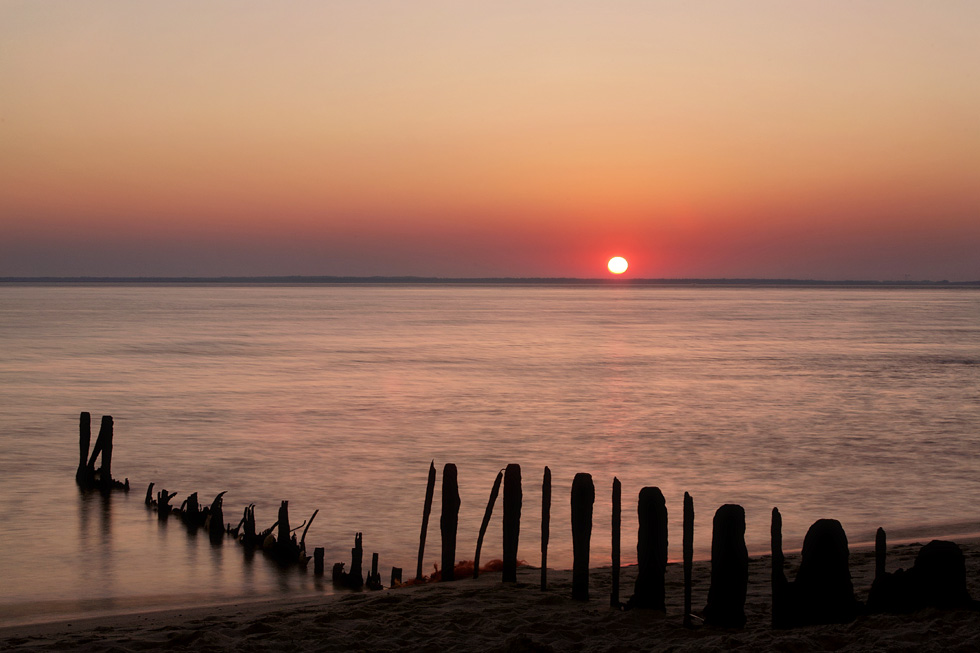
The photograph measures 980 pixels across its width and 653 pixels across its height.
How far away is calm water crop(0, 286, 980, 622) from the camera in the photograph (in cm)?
1590

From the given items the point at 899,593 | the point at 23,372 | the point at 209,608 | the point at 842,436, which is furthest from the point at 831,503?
the point at 23,372

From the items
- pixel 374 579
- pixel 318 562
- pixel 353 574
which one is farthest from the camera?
pixel 318 562

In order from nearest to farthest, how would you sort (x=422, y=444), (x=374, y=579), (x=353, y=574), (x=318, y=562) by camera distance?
1. (x=374, y=579)
2. (x=353, y=574)
3. (x=318, y=562)
4. (x=422, y=444)

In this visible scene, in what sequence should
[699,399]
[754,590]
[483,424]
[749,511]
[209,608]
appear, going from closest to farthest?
[754,590] < [209,608] < [749,511] < [483,424] < [699,399]

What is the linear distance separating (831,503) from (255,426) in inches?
735

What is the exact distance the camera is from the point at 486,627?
29.9ft

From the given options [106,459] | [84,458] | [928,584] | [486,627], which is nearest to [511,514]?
[486,627]

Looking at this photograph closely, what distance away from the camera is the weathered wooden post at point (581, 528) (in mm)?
9898

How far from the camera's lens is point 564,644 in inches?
336

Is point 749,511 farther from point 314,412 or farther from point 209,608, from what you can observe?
point 314,412

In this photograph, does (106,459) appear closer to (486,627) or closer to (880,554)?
(486,627)

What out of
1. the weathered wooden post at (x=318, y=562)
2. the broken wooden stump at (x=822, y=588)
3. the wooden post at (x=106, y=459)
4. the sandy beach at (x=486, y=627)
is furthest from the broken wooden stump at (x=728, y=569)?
the wooden post at (x=106, y=459)

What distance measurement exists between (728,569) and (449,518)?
13.5ft

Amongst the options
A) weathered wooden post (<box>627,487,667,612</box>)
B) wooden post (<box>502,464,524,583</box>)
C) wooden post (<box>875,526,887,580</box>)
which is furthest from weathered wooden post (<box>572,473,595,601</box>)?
wooden post (<box>875,526,887,580</box>)
